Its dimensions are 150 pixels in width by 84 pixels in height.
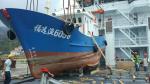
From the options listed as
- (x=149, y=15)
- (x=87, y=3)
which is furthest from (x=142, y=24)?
(x=87, y=3)

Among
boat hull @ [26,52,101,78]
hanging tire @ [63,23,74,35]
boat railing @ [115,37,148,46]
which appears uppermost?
hanging tire @ [63,23,74,35]

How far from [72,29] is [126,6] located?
13.0m

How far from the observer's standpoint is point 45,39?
12672mm

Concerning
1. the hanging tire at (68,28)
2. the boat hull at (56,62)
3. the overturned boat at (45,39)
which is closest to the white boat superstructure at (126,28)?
the boat hull at (56,62)

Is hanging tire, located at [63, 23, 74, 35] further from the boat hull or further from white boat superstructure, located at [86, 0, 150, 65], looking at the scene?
white boat superstructure, located at [86, 0, 150, 65]

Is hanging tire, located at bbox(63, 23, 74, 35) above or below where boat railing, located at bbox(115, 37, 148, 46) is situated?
above

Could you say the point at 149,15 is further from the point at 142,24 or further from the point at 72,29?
the point at 72,29

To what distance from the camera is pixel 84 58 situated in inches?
643

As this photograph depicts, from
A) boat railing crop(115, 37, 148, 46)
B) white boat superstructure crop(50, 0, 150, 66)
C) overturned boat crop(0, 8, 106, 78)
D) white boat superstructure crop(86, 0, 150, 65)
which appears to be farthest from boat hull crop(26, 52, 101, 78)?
boat railing crop(115, 37, 148, 46)

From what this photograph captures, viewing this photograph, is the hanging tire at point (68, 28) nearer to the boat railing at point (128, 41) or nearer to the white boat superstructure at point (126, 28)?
the white boat superstructure at point (126, 28)

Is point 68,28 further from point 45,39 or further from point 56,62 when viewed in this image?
point 56,62

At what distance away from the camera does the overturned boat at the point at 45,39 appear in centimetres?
1177

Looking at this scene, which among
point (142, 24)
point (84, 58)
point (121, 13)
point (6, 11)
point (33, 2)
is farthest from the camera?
point (121, 13)

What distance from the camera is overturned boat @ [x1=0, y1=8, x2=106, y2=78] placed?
1177 centimetres
